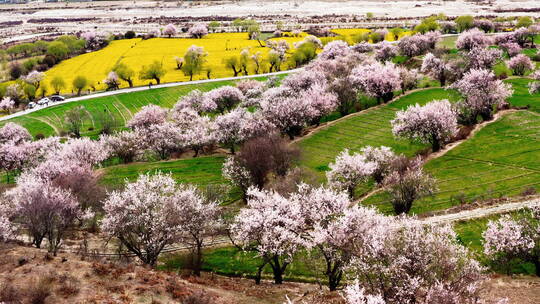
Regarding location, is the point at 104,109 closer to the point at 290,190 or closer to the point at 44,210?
the point at 44,210

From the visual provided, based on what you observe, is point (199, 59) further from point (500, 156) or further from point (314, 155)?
point (500, 156)

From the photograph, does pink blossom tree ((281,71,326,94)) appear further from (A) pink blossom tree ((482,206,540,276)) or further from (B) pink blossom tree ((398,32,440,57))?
(A) pink blossom tree ((482,206,540,276))

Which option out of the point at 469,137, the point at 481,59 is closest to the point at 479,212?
the point at 469,137

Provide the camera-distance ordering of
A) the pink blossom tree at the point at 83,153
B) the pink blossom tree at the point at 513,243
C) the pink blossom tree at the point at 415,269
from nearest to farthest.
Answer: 1. the pink blossom tree at the point at 415,269
2. the pink blossom tree at the point at 513,243
3. the pink blossom tree at the point at 83,153

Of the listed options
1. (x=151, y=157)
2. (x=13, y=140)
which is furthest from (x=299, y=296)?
(x=13, y=140)

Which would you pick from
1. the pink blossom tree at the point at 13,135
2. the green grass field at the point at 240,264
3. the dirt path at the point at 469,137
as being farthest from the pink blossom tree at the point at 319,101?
the pink blossom tree at the point at 13,135

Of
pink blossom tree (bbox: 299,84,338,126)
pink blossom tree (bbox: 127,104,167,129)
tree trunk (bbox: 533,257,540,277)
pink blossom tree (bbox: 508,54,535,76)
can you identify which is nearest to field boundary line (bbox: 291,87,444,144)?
pink blossom tree (bbox: 299,84,338,126)

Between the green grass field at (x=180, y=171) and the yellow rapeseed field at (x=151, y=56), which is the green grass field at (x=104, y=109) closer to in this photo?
the yellow rapeseed field at (x=151, y=56)
